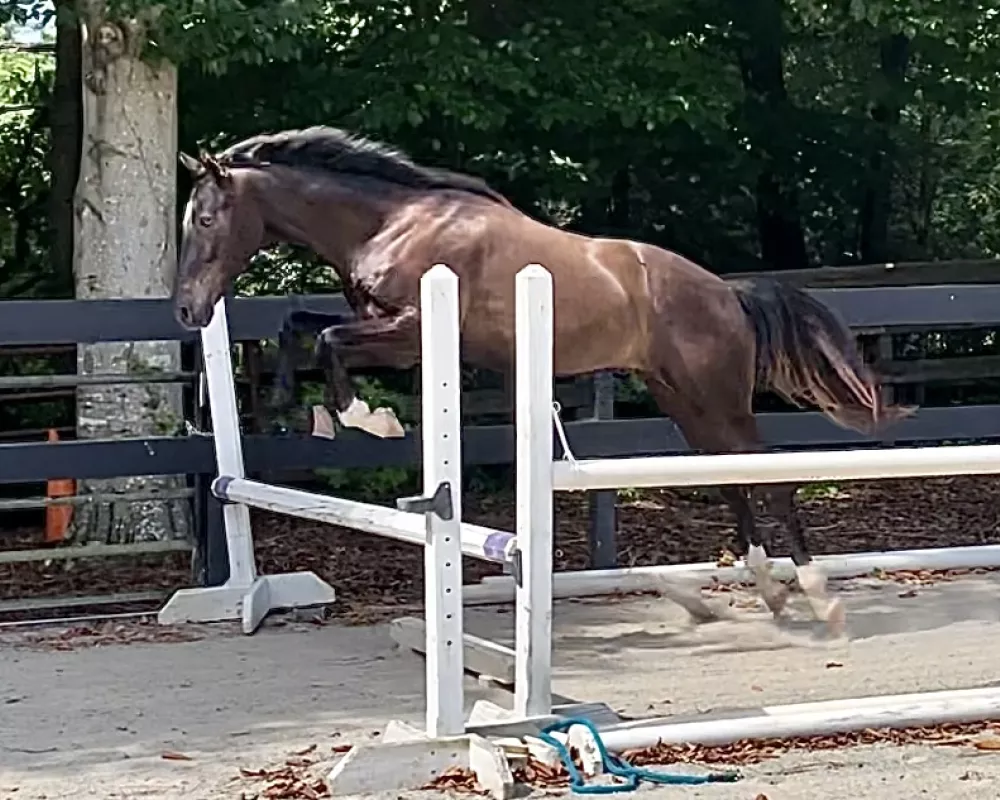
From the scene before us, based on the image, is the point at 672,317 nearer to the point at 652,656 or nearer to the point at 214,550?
the point at 652,656

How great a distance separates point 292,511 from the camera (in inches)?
241

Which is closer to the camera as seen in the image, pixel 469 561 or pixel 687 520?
pixel 469 561

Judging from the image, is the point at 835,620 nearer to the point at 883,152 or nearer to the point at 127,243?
the point at 127,243

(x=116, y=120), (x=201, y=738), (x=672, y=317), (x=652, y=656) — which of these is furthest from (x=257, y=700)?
(x=116, y=120)

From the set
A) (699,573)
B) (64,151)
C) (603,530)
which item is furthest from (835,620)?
(64,151)

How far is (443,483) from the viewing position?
449cm

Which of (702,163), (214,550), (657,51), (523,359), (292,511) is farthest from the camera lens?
(702,163)

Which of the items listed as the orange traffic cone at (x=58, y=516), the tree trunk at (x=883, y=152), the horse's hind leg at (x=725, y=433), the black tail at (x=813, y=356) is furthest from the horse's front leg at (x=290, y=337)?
the tree trunk at (x=883, y=152)

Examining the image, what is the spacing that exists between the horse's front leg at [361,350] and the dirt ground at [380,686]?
96cm

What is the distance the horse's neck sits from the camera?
21.7ft

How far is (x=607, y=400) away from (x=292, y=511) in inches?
99.6

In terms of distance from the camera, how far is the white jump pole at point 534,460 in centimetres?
450

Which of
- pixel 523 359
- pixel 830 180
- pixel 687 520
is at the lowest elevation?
pixel 687 520

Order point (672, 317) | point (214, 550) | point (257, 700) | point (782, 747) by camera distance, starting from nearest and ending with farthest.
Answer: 1. point (782, 747)
2. point (257, 700)
3. point (672, 317)
4. point (214, 550)
